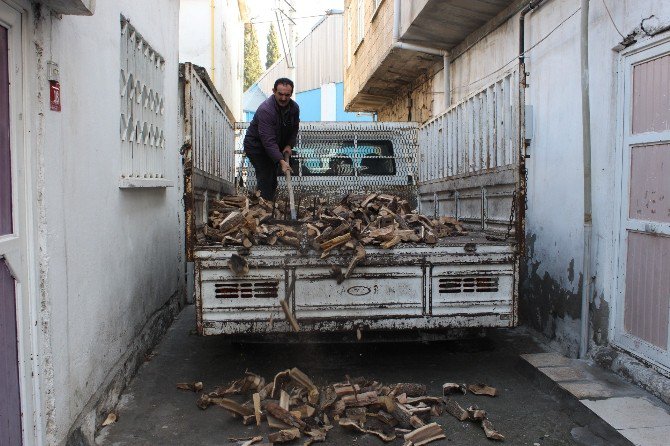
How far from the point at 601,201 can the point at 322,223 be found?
2.34 metres

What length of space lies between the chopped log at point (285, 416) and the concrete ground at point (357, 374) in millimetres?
140

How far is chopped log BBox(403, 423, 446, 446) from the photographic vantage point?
350 cm

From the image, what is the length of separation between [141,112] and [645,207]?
4289 millimetres

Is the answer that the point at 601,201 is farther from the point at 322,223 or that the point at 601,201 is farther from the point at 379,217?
the point at 322,223

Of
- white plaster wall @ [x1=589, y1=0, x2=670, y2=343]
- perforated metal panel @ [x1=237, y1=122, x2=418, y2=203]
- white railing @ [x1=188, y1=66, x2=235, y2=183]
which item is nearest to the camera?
white plaster wall @ [x1=589, y1=0, x2=670, y2=343]

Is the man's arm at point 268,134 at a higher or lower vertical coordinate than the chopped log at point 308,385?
higher

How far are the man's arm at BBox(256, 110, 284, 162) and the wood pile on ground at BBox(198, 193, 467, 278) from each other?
2.48 ft

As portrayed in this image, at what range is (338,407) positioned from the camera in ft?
12.8

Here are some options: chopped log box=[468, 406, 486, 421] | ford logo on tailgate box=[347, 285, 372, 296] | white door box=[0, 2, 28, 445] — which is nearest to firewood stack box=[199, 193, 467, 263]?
ford logo on tailgate box=[347, 285, 372, 296]

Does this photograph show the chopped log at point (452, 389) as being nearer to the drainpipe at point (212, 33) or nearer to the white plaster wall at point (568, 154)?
the white plaster wall at point (568, 154)

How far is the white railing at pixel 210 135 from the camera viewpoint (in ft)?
16.1

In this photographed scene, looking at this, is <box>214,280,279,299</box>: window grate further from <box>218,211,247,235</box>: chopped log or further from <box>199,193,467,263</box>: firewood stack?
<box>218,211,247,235</box>: chopped log

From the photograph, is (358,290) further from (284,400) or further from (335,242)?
(284,400)

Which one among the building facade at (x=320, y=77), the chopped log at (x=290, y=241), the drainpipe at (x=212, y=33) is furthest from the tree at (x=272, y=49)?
the chopped log at (x=290, y=241)
